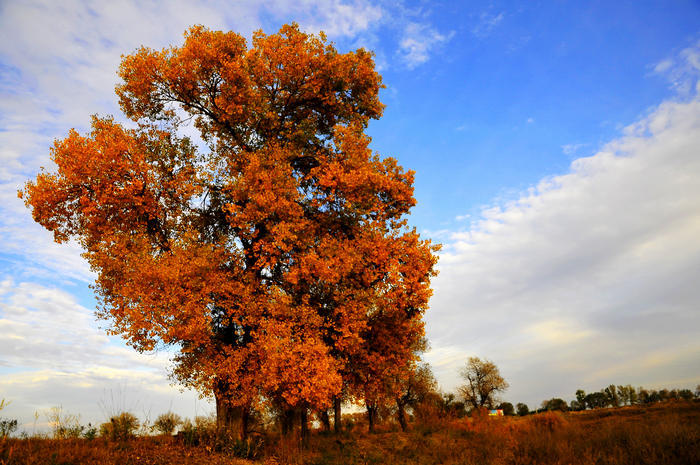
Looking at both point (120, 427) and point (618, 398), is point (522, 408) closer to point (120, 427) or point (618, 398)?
point (618, 398)

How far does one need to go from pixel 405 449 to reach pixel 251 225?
40.5 feet

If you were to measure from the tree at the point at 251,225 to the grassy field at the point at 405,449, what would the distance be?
193cm

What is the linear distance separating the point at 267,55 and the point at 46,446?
1692cm

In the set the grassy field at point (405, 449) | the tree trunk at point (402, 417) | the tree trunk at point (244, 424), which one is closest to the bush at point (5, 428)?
the grassy field at point (405, 449)

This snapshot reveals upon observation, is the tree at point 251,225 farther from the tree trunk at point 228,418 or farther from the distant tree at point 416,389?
the distant tree at point 416,389

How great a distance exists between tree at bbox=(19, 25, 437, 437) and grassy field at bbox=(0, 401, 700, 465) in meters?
1.93

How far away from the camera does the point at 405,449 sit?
18125mm

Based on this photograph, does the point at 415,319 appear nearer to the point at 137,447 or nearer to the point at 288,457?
the point at 288,457

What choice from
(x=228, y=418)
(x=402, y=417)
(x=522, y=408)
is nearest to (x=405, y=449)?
(x=228, y=418)

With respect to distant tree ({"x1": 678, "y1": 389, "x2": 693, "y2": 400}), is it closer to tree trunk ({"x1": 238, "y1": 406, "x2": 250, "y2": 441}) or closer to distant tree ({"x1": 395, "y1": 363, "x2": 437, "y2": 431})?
distant tree ({"x1": 395, "y1": 363, "x2": 437, "y2": 431})

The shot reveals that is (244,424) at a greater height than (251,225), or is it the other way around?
(251,225)

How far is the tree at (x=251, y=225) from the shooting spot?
15.2 metres

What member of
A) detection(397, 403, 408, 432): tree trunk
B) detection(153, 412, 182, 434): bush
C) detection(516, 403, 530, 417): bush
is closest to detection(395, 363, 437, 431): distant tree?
detection(397, 403, 408, 432): tree trunk

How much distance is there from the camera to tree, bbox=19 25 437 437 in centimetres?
1523
